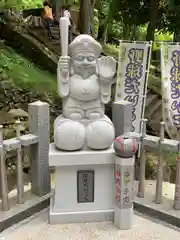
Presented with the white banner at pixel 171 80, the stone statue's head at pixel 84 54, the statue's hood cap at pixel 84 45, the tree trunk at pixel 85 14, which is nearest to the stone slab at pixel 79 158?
the stone statue's head at pixel 84 54

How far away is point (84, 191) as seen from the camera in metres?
2.65

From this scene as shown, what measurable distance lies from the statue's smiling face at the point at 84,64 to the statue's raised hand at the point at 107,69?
2.7 inches

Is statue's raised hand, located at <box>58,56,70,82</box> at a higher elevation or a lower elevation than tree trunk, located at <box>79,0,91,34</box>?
lower

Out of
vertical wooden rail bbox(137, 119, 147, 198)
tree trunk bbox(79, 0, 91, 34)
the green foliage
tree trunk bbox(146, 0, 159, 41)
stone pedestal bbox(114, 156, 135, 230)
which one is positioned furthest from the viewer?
tree trunk bbox(146, 0, 159, 41)

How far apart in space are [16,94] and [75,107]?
2823 mm

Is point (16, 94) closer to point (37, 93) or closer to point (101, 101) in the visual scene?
point (37, 93)

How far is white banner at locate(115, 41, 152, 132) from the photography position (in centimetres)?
378

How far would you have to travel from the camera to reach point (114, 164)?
2.61m

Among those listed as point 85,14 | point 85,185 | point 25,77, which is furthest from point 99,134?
point 85,14

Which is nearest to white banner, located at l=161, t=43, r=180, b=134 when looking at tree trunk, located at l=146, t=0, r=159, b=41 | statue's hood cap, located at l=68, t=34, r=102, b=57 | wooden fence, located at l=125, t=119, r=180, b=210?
wooden fence, located at l=125, t=119, r=180, b=210

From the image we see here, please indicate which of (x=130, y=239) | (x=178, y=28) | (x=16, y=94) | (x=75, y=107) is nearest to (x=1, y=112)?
(x=16, y=94)

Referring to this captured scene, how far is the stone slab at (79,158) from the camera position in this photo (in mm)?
2547

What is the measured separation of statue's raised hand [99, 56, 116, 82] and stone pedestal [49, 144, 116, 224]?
598 millimetres

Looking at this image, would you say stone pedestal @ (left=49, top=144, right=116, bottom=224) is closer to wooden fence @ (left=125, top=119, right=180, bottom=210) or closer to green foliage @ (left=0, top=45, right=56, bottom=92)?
wooden fence @ (left=125, top=119, right=180, bottom=210)
